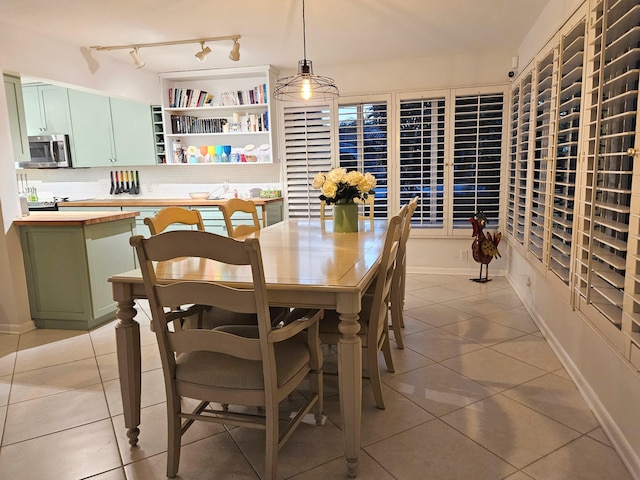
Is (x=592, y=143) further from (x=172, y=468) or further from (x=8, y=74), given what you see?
(x=8, y=74)

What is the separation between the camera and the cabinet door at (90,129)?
5277 millimetres

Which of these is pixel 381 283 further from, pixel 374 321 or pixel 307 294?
pixel 307 294

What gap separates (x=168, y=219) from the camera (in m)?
2.46

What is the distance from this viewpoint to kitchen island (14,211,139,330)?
11.3 ft

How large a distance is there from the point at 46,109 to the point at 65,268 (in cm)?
287

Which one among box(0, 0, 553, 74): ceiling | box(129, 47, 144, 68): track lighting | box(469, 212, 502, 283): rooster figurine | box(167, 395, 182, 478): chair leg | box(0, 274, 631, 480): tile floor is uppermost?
box(0, 0, 553, 74): ceiling

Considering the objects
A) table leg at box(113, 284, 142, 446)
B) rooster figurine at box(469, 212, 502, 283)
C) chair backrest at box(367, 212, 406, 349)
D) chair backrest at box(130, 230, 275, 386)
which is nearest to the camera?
chair backrest at box(130, 230, 275, 386)

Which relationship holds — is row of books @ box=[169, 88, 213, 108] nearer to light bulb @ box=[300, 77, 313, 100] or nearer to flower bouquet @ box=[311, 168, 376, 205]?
light bulb @ box=[300, 77, 313, 100]

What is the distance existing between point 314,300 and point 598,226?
149 centimetres

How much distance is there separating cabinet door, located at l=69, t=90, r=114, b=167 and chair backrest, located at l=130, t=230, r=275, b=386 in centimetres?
437

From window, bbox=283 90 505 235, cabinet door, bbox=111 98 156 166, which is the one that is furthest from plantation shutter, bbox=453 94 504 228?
cabinet door, bbox=111 98 156 166

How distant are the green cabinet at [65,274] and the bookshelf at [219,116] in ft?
6.57

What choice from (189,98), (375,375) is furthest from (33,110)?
(375,375)

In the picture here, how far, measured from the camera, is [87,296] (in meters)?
3.49
